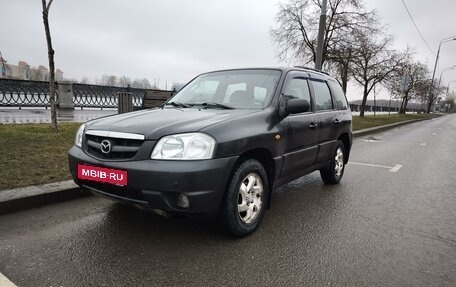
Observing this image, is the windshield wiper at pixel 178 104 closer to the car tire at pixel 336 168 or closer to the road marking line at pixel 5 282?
the road marking line at pixel 5 282

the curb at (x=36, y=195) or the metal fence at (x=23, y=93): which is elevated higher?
the metal fence at (x=23, y=93)

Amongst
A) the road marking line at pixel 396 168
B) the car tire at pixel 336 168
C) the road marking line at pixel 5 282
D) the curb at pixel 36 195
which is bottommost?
the road marking line at pixel 5 282

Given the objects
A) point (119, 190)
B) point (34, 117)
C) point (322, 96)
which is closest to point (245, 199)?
point (119, 190)

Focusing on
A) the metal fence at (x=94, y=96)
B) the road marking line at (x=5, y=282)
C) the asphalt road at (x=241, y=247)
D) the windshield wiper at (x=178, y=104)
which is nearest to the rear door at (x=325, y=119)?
the asphalt road at (x=241, y=247)

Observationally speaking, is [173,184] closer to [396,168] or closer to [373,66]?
[396,168]

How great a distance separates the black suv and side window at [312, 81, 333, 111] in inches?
9.9

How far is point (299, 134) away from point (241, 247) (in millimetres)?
1568

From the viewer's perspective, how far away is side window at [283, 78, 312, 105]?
12.5 feet

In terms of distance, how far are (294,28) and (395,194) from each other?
50.7 ft

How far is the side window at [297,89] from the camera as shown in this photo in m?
3.82

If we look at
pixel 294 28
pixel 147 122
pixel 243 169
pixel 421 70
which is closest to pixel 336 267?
pixel 243 169

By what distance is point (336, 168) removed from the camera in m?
5.33

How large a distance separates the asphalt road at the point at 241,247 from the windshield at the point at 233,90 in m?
1.34

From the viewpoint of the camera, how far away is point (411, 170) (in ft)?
22.6
